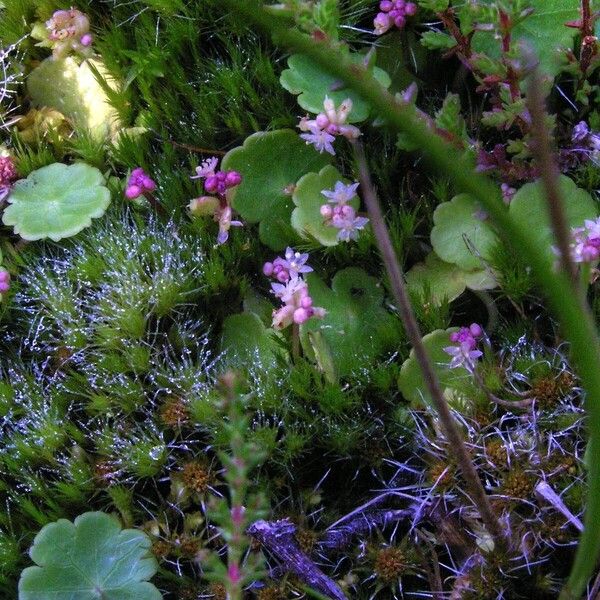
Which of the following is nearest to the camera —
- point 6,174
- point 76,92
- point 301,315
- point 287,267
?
point 301,315

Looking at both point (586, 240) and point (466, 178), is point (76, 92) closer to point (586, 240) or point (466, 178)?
point (586, 240)

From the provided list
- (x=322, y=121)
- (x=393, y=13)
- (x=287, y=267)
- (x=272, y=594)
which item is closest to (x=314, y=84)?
(x=322, y=121)

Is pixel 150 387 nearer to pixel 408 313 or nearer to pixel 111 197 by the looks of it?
pixel 111 197

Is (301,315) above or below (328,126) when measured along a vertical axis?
below

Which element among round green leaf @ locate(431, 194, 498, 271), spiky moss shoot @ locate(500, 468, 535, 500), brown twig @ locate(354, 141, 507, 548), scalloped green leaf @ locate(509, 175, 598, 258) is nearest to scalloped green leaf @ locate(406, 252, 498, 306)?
round green leaf @ locate(431, 194, 498, 271)

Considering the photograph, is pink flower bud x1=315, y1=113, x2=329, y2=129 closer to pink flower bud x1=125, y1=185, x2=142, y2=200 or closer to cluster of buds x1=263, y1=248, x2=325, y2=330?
cluster of buds x1=263, y1=248, x2=325, y2=330

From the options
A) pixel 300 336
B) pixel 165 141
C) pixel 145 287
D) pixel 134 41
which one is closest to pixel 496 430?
pixel 300 336

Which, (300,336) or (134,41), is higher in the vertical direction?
(134,41)

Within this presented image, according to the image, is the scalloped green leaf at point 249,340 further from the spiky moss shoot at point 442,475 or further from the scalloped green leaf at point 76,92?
the scalloped green leaf at point 76,92
